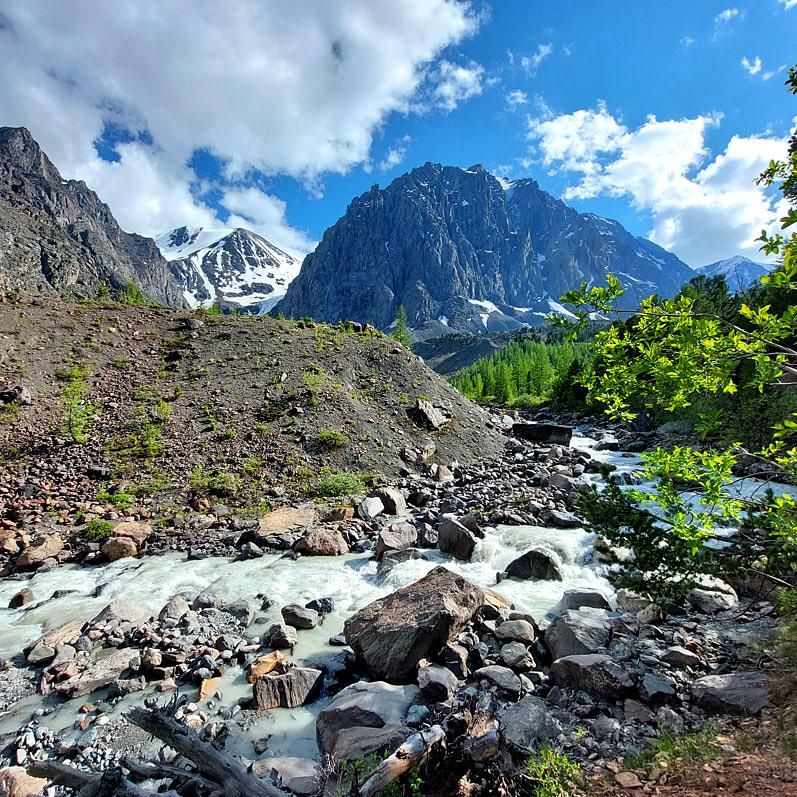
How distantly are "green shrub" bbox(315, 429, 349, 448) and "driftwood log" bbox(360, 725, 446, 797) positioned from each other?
1958 centimetres

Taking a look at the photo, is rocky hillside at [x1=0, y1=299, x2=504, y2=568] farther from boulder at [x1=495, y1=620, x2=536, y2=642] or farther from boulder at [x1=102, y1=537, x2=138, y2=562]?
boulder at [x1=495, y1=620, x2=536, y2=642]

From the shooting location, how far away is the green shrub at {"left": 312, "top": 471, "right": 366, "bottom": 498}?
2159 cm

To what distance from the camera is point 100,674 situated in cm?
873

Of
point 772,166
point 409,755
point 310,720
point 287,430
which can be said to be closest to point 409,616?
point 310,720

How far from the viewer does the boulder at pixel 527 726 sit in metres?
6.13

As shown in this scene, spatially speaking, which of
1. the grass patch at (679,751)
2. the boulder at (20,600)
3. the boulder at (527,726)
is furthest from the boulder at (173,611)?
the grass patch at (679,751)

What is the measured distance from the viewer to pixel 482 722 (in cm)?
613

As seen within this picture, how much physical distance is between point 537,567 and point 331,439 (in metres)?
14.2

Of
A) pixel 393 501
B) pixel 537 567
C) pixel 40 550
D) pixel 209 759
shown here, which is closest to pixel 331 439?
pixel 393 501

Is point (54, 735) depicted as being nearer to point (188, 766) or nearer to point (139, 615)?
point (188, 766)

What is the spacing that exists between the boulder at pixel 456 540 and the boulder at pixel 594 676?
7.75 metres

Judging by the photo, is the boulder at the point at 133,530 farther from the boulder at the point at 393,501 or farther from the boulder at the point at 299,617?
the boulder at the point at 393,501

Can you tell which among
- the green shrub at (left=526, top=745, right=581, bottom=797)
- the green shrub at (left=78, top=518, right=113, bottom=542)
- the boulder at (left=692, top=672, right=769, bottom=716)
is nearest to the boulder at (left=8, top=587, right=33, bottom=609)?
the green shrub at (left=78, top=518, right=113, bottom=542)

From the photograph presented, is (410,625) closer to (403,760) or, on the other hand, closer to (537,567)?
(403,760)
